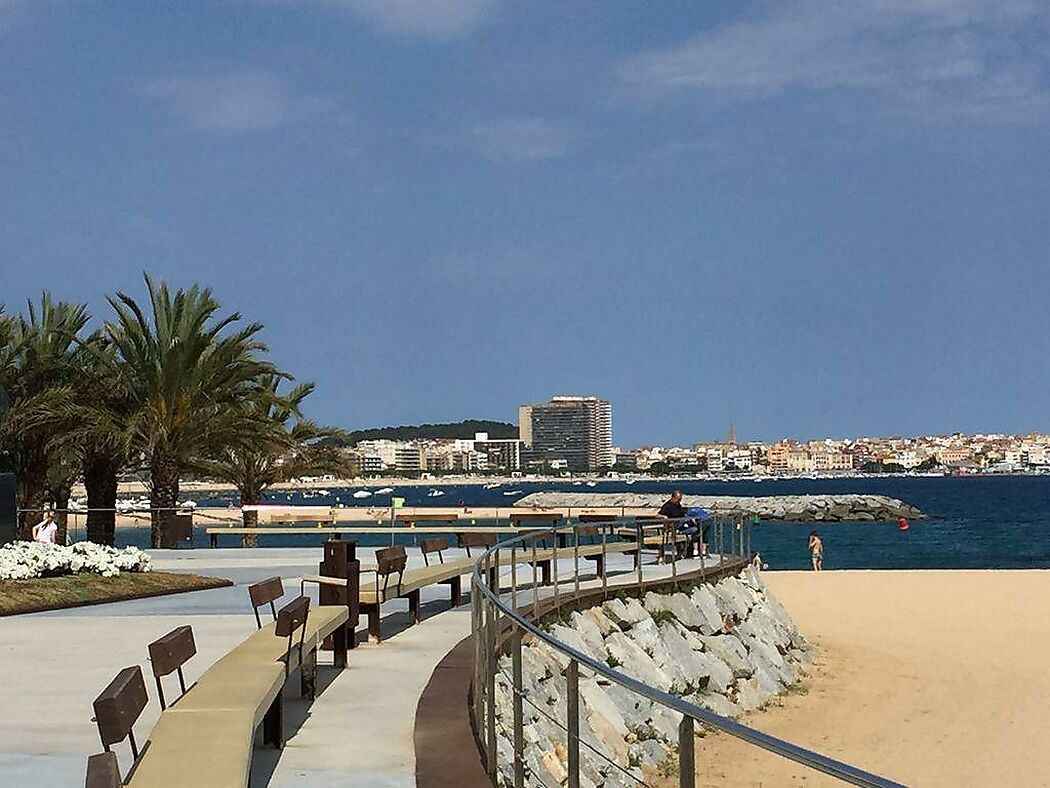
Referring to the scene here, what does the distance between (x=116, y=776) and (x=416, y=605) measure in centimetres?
1043

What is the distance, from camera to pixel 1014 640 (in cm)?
2453

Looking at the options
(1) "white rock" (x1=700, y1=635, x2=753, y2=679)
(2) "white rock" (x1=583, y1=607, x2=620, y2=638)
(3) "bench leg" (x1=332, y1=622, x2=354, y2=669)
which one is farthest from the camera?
(1) "white rock" (x1=700, y1=635, x2=753, y2=679)

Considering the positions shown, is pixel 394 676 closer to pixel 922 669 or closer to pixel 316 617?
pixel 316 617

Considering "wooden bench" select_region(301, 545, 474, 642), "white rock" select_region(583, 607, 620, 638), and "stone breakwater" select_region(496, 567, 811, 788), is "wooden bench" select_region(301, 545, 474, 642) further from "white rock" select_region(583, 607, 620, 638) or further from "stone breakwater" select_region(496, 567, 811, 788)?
"white rock" select_region(583, 607, 620, 638)

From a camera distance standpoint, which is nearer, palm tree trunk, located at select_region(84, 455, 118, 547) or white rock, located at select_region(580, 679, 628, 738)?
white rock, located at select_region(580, 679, 628, 738)

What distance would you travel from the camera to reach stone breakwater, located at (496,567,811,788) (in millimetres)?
11703

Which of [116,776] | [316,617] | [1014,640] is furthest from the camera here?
[1014,640]

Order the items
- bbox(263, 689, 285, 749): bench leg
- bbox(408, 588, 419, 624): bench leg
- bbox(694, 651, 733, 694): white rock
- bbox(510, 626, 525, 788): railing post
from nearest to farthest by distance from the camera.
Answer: bbox(510, 626, 525, 788): railing post → bbox(263, 689, 285, 749): bench leg → bbox(408, 588, 419, 624): bench leg → bbox(694, 651, 733, 694): white rock

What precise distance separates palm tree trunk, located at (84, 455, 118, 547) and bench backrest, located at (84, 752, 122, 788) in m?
25.9

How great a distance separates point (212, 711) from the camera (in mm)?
7105

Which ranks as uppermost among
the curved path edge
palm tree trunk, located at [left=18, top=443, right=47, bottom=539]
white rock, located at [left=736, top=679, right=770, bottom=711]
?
palm tree trunk, located at [left=18, top=443, right=47, bottom=539]

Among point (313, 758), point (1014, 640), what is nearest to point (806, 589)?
point (1014, 640)

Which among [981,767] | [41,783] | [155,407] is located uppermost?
[155,407]

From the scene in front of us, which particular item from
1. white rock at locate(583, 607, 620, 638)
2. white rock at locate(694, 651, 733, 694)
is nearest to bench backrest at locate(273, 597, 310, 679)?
white rock at locate(583, 607, 620, 638)
